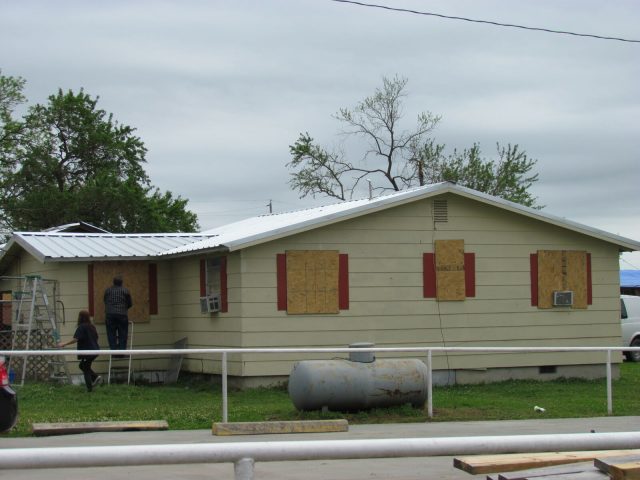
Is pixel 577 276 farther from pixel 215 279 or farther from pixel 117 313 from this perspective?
pixel 117 313

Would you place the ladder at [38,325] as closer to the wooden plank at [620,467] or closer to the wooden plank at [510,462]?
the wooden plank at [510,462]

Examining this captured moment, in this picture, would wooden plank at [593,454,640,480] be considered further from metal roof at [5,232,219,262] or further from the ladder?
metal roof at [5,232,219,262]

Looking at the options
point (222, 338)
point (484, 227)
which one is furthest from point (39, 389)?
point (484, 227)

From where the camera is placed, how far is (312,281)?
739 inches

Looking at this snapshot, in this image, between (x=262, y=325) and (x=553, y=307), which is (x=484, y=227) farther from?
(x=262, y=325)

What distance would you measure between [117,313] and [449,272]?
6.60 meters

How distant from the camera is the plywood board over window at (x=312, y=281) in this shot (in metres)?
18.6

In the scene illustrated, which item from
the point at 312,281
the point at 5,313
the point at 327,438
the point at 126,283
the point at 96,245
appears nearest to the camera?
the point at 327,438

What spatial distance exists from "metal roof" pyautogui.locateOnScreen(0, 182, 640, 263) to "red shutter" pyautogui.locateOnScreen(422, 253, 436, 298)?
1251mm

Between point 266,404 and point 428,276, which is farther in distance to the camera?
point 428,276

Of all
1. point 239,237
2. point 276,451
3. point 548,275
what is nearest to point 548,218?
point 548,275

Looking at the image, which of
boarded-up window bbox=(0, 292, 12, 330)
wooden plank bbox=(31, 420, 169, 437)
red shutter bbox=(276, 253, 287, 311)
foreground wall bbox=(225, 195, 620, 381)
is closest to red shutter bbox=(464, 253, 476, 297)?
foreground wall bbox=(225, 195, 620, 381)

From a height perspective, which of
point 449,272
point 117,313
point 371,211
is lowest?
point 117,313

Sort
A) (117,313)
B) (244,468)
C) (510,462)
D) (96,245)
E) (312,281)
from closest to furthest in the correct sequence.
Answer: (244,468), (510,462), (312,281), (117,313), (96,245)
